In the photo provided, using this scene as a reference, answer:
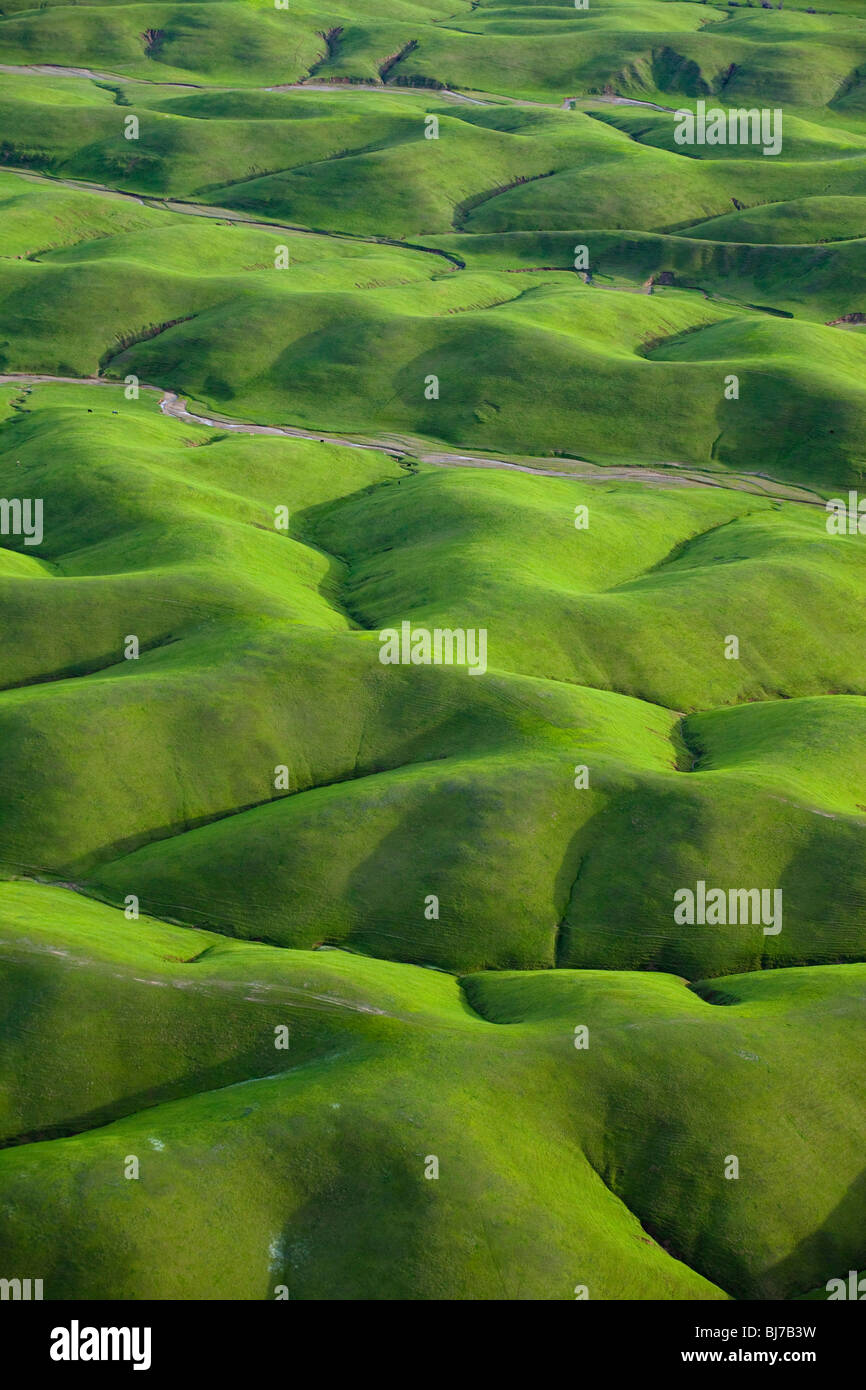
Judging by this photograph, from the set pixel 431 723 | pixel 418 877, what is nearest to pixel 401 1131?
pixel 418 877

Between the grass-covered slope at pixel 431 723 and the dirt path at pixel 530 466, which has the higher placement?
the dirt path at pixel 530 466

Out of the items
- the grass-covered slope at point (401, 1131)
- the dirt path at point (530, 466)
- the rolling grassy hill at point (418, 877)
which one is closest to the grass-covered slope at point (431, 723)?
the rolling grassy hill at point (418, 877)

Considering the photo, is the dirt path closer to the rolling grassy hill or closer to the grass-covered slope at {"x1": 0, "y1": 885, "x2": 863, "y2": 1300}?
the rolling grassy hill

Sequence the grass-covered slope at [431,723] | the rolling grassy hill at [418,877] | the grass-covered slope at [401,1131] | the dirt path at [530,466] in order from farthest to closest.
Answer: the dirt path at [530,466] → the grass-covered slope at [431,723] → the rolling grassy hill at [418,877] → the grass-covered slope at [401,1131]

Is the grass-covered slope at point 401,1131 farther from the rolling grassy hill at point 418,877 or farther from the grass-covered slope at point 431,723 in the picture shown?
the grass-covered slope at point 431,723

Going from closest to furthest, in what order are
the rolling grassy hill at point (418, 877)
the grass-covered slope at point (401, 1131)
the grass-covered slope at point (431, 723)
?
the grass-covered slope at point (401, 1131)
the rolling grassy hill at point (418, 877)
the grass-covered slope at point (431, 723)

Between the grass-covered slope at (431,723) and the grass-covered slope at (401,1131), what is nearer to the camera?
the grass-covered slope at (401,1131)

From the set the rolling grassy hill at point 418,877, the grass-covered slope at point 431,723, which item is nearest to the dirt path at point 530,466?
the rolling grassy hill at point 418,877

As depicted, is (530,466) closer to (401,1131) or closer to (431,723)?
(431,723)

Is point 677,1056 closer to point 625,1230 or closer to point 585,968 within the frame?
Answer: point 625,1230

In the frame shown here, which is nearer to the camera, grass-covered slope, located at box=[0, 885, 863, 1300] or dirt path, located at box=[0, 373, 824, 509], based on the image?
grass-covered slope, located at box=[0, 885, 863, 1300]

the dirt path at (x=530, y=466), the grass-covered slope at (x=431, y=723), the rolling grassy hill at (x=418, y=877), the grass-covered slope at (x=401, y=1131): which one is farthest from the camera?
the dirt path at (x=530, y=466)

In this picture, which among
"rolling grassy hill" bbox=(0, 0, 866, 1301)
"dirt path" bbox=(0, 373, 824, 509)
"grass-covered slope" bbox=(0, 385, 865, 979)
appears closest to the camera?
"rolling grassy hill" bbox=(0, 0, 866, 1301)

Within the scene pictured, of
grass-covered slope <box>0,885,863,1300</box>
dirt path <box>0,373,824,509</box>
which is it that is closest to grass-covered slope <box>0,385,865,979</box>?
grass-covered slope <box>0,885,863,1300</box>
